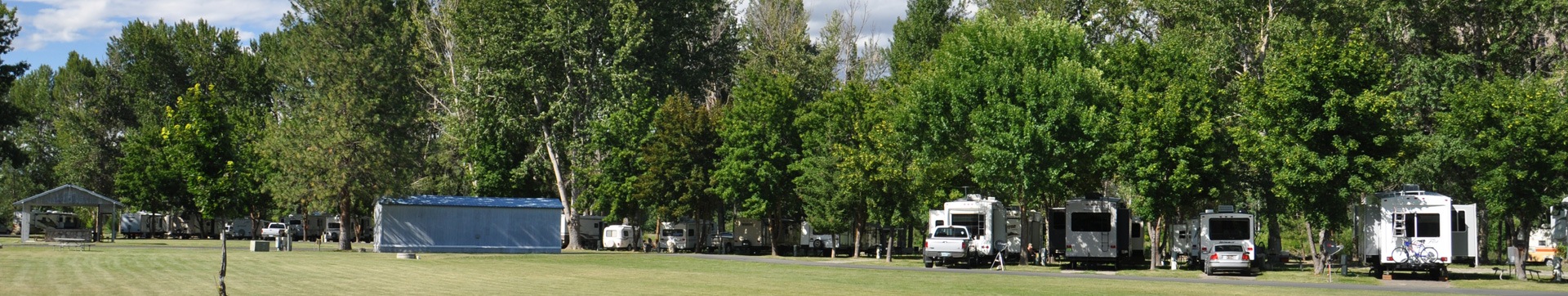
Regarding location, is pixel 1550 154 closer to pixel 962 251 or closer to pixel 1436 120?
pixel 1436 120

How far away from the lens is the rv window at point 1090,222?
47438mm

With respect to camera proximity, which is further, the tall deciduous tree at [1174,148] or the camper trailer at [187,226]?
the camper trailer at [187,226]

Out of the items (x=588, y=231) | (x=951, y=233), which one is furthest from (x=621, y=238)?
(x=951, y=233)

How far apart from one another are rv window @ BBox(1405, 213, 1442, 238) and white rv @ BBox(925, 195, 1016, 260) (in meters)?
13.7

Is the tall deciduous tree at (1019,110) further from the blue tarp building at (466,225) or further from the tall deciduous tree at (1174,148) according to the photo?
the blue tarp building at (466,225)

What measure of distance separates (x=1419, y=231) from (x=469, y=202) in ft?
127

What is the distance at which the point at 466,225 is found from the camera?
195 feet

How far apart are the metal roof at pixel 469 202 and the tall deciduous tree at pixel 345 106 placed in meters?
1.59

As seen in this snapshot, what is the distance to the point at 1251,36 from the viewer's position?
55.3 m

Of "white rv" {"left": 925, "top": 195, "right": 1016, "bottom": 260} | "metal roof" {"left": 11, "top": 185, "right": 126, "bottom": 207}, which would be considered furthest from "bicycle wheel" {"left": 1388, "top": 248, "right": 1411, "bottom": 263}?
"metal roof" {"left": 11, "top": 185, "right": 126, "bottom": 207}

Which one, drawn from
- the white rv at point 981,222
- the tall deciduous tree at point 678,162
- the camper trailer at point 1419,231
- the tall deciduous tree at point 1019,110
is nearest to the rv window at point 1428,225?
the camper trailer at point 1419,231

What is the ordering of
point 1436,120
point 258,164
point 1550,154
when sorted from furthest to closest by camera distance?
point 258,164 → point 1436,120 → point 1550,154

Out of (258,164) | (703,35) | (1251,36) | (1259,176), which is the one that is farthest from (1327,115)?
(258,164)

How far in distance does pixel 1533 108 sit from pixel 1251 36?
1253cm
